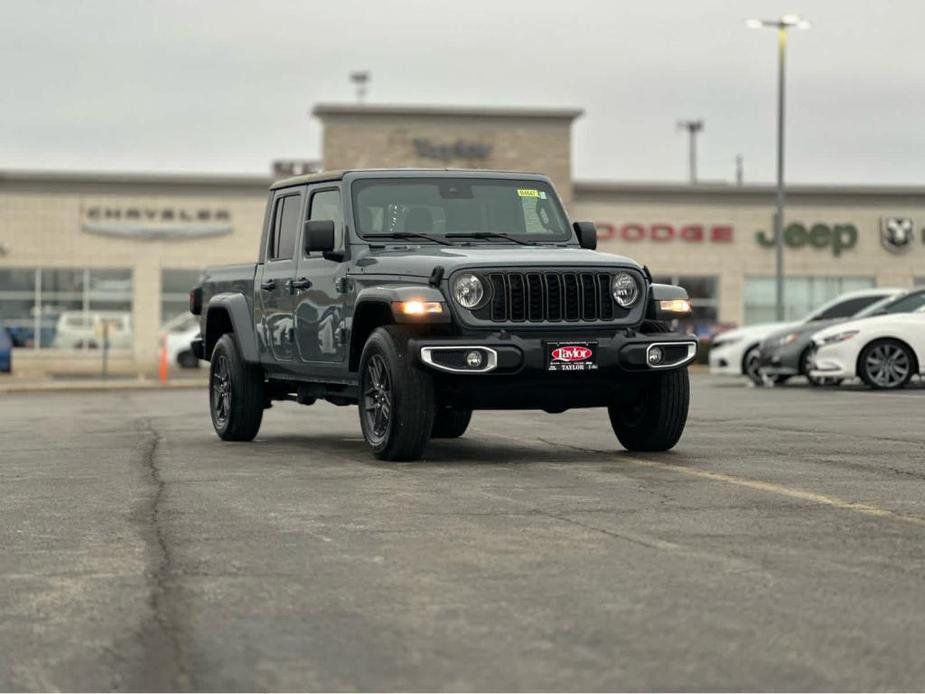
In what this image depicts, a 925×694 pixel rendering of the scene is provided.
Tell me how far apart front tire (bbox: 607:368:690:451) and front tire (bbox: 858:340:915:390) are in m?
11.5

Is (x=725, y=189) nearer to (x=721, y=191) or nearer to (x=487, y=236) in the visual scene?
(x=721, y=191)

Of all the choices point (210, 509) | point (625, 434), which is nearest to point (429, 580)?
point (210, 509)

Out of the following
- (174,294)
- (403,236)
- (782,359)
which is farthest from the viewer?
(174,294)

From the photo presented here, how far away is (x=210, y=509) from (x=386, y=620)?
11.2ft

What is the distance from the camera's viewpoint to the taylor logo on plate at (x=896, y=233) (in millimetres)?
61156

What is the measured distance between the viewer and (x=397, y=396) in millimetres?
11445

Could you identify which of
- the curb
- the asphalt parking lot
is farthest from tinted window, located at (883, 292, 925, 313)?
the curb

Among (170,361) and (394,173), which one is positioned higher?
(394,173)

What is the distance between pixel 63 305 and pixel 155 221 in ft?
12.9

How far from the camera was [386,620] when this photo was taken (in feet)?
19.2

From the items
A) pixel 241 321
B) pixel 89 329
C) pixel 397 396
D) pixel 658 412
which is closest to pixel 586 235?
pixel 658 412

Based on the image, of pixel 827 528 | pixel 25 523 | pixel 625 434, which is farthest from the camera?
pixel 625 434

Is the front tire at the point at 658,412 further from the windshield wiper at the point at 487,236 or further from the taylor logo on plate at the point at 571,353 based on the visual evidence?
the windshield wiper at the point at 487,236

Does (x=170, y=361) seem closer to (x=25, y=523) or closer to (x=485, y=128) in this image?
(x=485, y=128)
